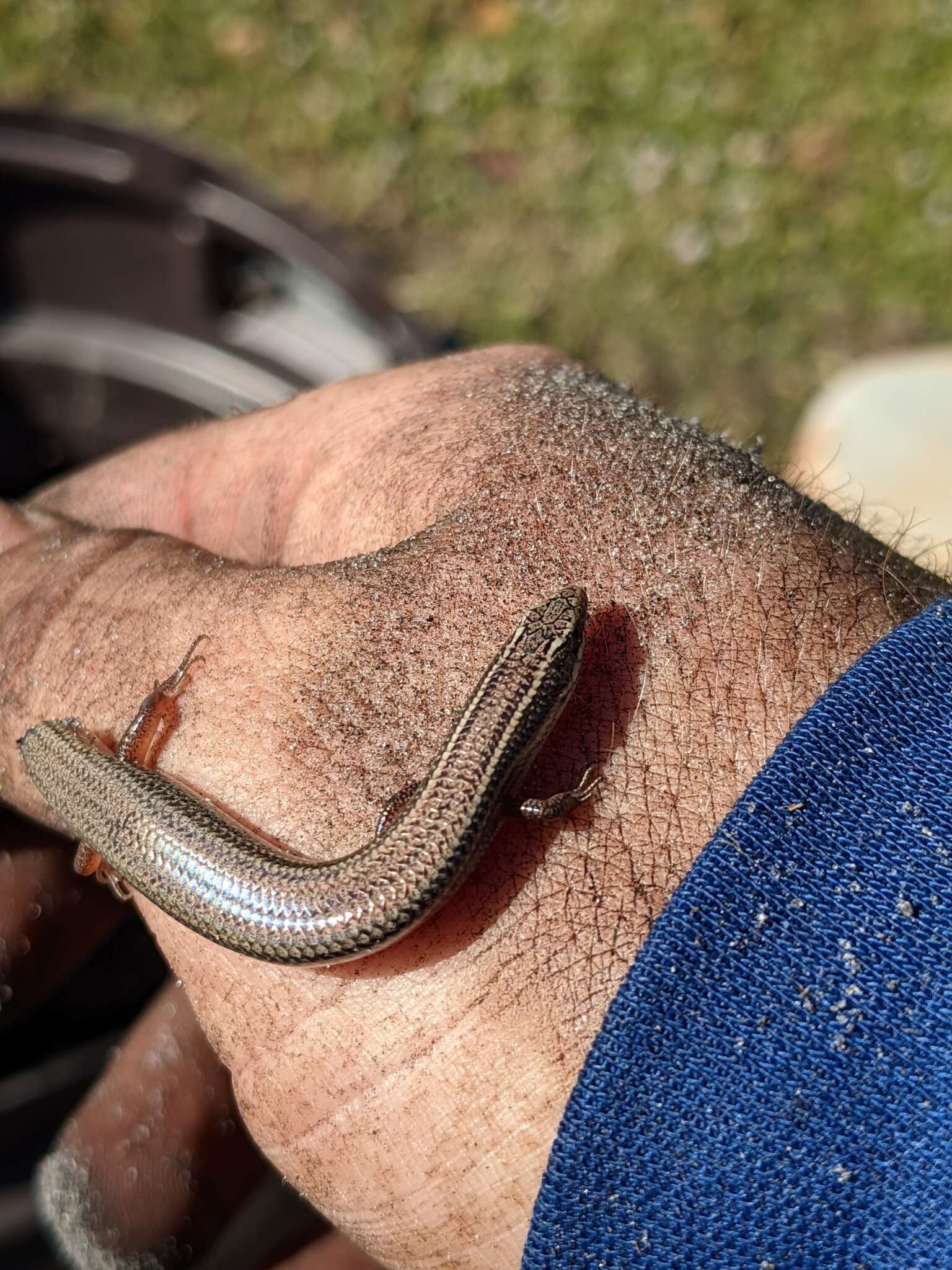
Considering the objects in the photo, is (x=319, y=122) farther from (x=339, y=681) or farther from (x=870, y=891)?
(x=870, y=891)

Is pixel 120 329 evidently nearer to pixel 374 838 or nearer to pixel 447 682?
pixel 447 682

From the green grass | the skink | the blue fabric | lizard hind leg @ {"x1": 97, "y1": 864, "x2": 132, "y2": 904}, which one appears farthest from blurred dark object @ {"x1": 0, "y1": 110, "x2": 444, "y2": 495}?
the blue fabric

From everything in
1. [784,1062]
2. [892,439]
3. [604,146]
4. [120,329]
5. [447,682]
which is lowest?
[892,439]

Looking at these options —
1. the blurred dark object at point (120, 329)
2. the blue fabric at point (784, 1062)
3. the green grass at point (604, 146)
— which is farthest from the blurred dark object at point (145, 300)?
the blue fabric at point (784, 1062)

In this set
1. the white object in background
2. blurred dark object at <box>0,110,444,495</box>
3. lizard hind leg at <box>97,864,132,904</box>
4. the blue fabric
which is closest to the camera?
the blue fabric

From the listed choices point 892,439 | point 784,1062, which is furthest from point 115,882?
point 892,439

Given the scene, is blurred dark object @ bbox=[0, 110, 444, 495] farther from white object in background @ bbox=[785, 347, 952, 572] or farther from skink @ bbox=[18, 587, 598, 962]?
skink @ bbox=[18, 587, 598, 962]

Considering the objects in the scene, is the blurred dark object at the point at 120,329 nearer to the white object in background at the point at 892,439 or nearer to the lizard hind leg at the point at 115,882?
the lizard hind leg at the point at 115,882
